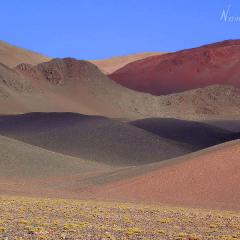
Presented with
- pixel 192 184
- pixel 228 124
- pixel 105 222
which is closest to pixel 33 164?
pixel 192 184

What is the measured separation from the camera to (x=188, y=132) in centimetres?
5847

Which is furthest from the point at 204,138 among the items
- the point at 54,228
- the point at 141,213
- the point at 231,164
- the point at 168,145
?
the point at 54,228

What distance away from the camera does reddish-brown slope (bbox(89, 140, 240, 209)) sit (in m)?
24.2

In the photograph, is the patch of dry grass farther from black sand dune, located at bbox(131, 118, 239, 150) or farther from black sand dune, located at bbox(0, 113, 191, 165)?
black sand dune, located at bbox(131, 118, 239, 150)

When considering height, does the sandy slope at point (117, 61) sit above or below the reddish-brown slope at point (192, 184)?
above

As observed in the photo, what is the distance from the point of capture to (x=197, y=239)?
13.5 meters

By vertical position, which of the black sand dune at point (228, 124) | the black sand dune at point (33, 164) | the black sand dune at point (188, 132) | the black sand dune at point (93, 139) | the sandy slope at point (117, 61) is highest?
the sandy slope at point (117, 61)

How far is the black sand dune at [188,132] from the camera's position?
5578 cm

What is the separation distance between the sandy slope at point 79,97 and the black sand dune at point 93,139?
434 inches

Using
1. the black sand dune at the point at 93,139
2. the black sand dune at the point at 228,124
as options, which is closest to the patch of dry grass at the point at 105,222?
the black sand dune at the point at 93,139

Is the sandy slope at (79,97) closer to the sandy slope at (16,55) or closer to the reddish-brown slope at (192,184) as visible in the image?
the reddish-brown slope at (192,184)

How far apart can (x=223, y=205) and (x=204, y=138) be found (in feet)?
113

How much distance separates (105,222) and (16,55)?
12527 cm

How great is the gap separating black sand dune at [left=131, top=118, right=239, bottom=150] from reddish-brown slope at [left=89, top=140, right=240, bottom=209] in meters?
25.1
